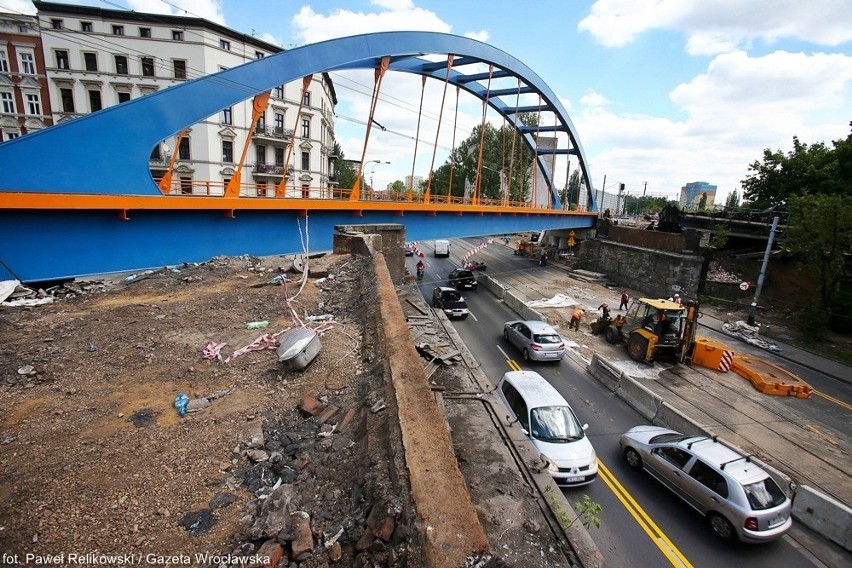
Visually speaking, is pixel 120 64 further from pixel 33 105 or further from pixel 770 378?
pixel 770 378

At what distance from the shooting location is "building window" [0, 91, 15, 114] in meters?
30.5

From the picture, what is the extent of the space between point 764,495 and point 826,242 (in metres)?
18.1

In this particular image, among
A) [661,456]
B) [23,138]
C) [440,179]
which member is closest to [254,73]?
[23,138]

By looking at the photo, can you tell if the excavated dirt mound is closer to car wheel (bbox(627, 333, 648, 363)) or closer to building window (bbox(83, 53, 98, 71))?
car wheel (bbox(627, 333, 648, 363))


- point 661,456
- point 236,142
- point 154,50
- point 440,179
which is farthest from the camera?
point 440,179

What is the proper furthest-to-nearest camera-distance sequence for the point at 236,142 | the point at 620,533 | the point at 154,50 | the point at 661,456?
the point at 236,142 → the point at 154,50 → the point at 661,456 → the point at 620,533

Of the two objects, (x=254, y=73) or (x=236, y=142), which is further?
(x=236, y=142)

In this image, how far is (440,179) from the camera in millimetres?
80438

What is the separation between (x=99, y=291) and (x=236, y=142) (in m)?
30.2

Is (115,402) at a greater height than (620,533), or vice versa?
(115,402)

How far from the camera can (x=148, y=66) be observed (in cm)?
3300

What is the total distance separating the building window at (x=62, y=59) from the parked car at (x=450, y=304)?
36383mm

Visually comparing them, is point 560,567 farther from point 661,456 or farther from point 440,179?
point 440,179

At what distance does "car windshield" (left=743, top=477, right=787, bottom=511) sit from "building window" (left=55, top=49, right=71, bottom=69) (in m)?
47.5
